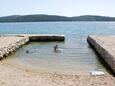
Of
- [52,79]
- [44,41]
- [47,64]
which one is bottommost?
[44,41]

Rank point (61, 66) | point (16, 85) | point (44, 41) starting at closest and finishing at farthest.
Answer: point (16, 85) → point (61, 66) → point (44, 41)

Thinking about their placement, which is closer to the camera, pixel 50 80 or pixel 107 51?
pixel 50 80

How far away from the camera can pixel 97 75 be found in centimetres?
1817

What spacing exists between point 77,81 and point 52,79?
1432mm

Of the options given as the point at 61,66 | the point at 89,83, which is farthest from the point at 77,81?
the point at 61,66

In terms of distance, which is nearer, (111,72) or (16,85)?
(16,85)

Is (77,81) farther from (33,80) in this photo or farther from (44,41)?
(44,41)

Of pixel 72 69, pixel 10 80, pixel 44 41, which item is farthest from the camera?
pixel 44 41

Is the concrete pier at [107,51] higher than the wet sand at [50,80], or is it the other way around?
the wet sand at [50,80]

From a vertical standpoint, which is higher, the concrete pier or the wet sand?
the wet sand

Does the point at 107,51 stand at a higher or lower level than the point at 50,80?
lower

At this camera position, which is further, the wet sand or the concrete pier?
the concrete pier

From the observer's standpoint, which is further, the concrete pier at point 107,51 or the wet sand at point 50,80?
the concrete pier at point 107,51

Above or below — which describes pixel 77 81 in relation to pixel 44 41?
above
